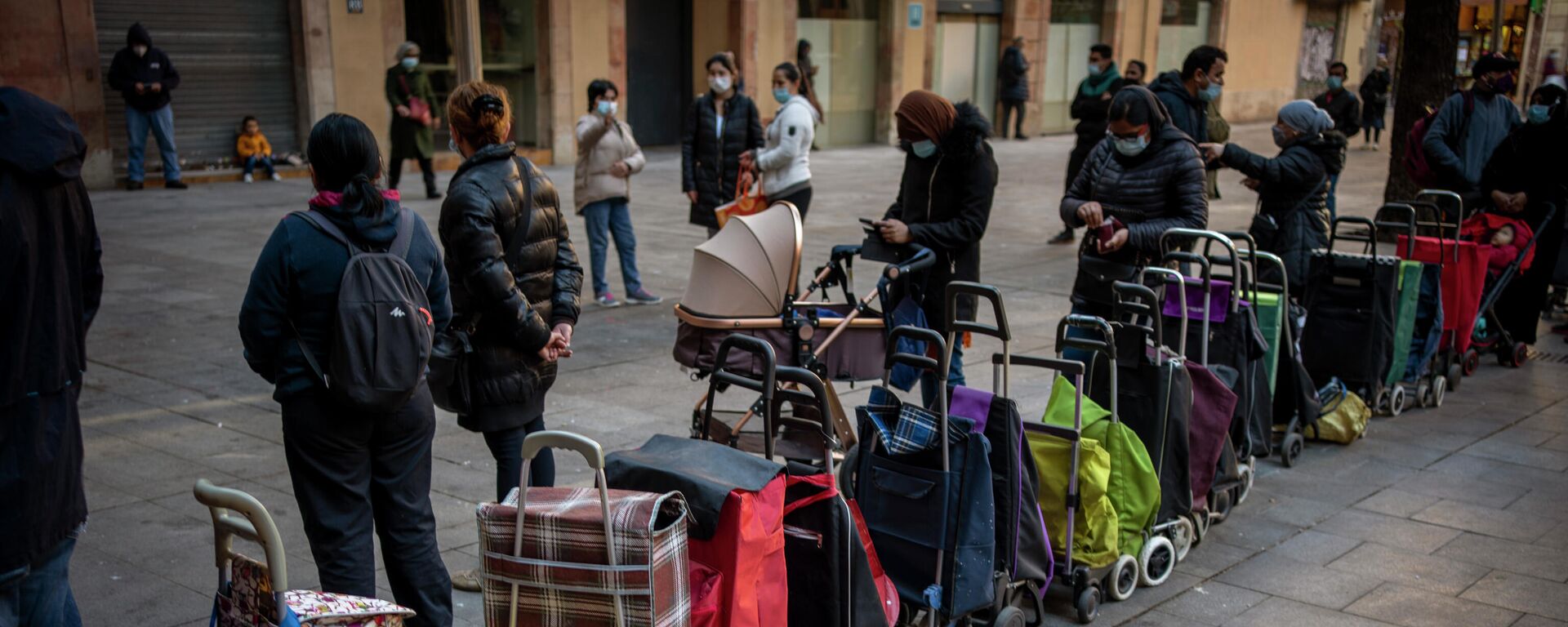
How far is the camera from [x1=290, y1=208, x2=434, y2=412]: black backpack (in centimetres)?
342

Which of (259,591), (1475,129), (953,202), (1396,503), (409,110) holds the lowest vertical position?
(1396,503)

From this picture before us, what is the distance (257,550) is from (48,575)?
190 centimetres

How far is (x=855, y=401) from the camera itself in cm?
738

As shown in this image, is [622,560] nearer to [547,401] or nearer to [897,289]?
[897,289]

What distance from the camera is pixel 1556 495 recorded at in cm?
609

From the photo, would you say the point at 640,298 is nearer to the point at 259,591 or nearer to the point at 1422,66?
the point at 259,591

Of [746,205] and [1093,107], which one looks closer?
[746,205]

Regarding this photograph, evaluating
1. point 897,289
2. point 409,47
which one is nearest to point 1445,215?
point 897,289

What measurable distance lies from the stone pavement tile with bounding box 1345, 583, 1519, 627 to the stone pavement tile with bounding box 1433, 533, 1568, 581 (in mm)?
474

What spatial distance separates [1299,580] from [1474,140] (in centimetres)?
550

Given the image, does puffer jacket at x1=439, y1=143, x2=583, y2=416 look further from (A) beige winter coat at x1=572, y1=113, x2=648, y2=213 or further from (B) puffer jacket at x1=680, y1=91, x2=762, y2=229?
(B) puffer jacket at x1=680, y1=91, x2=762, y2=229

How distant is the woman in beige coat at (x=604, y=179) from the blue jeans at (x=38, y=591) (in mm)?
6420

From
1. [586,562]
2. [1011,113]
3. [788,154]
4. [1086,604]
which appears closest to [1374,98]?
[1011,113]

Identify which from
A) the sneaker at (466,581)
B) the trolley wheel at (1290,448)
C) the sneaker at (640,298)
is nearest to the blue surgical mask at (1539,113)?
the trolley wheel at (1290,448)
